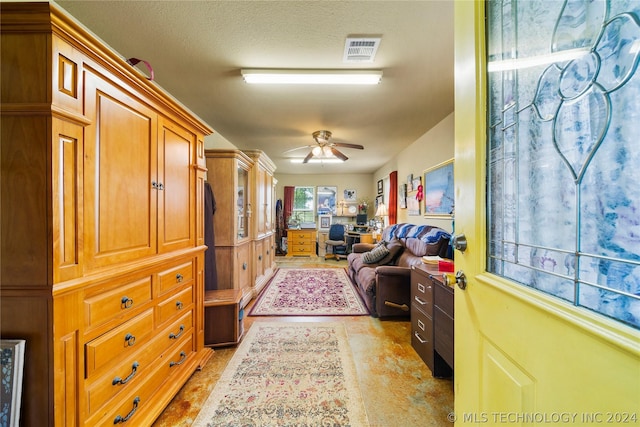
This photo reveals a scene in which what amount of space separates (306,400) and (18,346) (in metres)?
1.35

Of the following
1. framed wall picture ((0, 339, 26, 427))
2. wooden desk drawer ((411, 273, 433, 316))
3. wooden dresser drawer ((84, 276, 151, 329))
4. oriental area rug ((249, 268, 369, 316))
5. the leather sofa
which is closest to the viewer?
framed wall picture ((0, 339, 26, 427))

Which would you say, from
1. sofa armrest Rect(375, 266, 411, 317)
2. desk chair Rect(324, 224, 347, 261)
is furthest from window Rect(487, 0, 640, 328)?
desk chair Rect(324, 224, 347, 261)

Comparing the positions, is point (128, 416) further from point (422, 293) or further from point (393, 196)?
A: point (393, 196)

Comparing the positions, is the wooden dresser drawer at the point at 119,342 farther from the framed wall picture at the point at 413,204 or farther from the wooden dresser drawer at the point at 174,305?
the framed wall picture at the point at 413,204

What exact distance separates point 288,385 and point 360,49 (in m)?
2.40

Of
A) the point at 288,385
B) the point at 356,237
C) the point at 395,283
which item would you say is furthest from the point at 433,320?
the point at 356,237

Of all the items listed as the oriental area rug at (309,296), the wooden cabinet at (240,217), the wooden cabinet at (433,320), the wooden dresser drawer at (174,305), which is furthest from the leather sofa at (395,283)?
the wooden dresser drawer at (174,305)

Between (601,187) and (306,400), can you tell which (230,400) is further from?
(601,187)

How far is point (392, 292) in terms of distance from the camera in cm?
254

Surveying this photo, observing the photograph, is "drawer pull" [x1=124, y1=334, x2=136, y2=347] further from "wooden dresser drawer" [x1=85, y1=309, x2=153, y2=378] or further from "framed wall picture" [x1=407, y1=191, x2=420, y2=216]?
"framed wall picture" [x1=407, y1=191, x2=420, y2=216]

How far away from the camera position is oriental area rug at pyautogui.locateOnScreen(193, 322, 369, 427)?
4.40 ft

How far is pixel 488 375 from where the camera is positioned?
2.29ft

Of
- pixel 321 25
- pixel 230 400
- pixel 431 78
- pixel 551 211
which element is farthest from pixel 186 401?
pixel 431 78

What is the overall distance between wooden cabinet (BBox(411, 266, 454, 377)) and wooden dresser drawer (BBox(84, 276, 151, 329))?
1.75 meters
